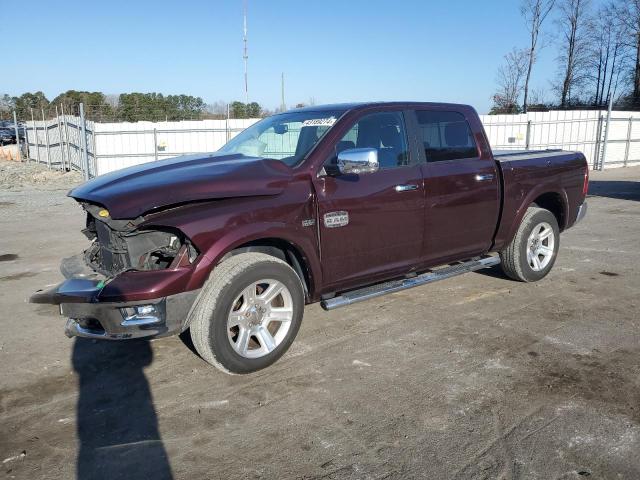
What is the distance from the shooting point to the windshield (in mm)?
4188

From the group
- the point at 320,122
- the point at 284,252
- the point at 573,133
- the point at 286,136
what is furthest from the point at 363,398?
the point at 573,133

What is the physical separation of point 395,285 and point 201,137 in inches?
608

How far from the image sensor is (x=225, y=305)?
345 centimetres

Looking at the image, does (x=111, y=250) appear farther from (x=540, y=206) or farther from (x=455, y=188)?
(x=540, y=206)

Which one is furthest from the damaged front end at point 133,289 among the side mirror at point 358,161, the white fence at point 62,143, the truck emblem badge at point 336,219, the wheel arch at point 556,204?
the white fence at point 62,143

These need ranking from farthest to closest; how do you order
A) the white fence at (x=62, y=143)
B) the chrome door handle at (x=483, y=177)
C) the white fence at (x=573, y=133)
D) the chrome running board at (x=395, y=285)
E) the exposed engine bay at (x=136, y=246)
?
the white fence at (x=573, y=133) < the white fence at (x=62, y=143) < the chrome door handle at (x=483, y=177) < the chrome running board at (x=395, y=285) < the exposed engine bay at (x=136, y=246)

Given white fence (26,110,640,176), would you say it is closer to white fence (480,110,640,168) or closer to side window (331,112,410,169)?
white fence (480,110,640,168)

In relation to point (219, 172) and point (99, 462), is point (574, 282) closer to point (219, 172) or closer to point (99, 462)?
point (219, 172)

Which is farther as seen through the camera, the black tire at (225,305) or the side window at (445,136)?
the side window at (445,136)

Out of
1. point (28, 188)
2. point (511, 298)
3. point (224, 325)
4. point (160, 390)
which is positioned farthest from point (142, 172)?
point (28, 188)

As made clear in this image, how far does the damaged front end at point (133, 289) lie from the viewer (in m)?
3.23

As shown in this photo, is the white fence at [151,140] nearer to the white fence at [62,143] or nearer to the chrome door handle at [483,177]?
the white fence at [62,143]

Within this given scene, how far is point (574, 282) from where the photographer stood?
19.2 ft

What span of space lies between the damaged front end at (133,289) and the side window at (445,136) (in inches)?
96.9
